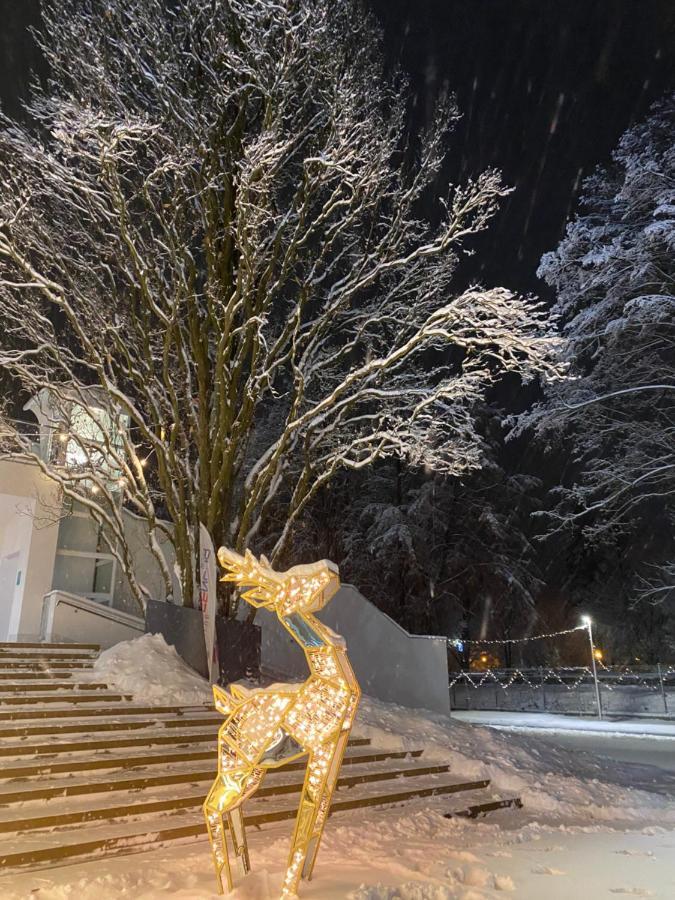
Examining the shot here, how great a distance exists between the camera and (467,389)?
11.2 meters

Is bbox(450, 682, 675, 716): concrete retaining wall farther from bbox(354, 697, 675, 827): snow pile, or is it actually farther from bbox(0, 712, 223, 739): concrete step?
bbox(0, 712, 223, 739): concrete step

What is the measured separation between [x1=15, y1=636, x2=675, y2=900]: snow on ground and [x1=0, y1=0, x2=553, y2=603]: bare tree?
15.2 ft

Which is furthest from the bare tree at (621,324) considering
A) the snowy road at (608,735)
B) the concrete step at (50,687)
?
the concrete step at (50,687)

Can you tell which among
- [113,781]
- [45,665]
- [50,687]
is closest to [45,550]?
[45,665]

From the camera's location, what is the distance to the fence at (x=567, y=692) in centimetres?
1955

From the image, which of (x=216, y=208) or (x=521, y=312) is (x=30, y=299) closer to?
(x=216, y=208)

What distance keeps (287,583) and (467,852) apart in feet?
9.35

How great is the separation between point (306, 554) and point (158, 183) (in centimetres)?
1627

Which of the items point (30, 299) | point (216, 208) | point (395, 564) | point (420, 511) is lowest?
point (395, 564)

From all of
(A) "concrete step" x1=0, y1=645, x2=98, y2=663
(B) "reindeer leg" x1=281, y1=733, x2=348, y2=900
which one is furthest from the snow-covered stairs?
(B) "reindeer leg" x1=281, y1=733, x2=348, y2=900

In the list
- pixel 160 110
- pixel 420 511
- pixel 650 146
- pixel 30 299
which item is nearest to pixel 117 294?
pixel 30 299

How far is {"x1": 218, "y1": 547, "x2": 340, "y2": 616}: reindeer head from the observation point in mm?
3844

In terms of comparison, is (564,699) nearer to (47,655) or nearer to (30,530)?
(47,655)

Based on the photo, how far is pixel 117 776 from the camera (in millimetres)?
6059
